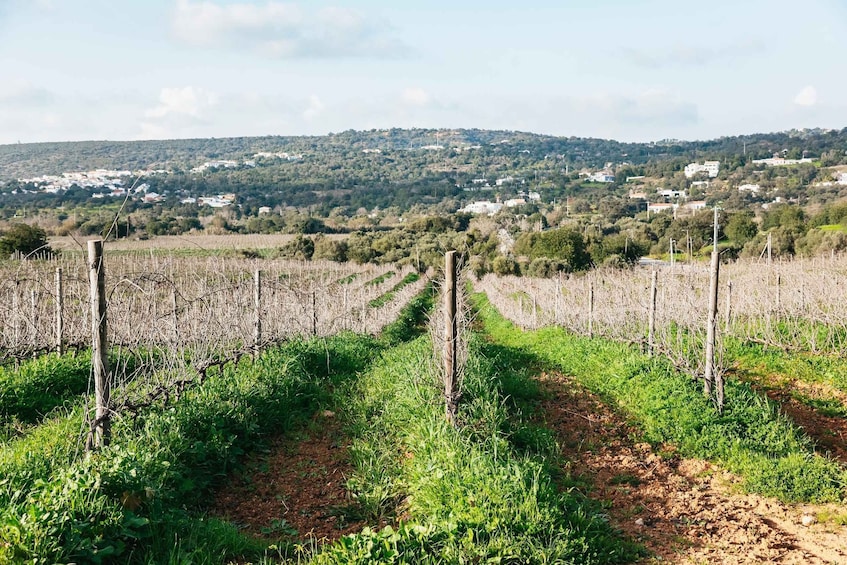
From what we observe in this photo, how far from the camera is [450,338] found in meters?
7.26

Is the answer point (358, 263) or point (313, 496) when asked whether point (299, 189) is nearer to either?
point (358, 263)

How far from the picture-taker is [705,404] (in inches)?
325

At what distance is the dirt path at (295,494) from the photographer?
18.2ft

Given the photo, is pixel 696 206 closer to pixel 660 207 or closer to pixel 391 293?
pixel 660 207

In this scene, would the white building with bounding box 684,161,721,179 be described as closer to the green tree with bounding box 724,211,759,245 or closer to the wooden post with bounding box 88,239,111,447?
the green tree with bounding box 724,211,759,245

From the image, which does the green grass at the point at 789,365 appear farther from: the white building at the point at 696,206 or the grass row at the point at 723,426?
the white building at the point at 696,206

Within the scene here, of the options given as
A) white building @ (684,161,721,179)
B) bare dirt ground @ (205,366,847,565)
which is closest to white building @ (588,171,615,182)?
white building @ (684,161,721,179)

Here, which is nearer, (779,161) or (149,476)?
(149,476)

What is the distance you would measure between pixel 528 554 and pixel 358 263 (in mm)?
44012

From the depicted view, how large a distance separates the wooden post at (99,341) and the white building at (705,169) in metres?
92.0

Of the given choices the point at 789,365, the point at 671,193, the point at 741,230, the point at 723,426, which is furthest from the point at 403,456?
the point at 671,193

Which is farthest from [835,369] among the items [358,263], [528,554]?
[358,263]

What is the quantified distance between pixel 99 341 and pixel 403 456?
3272 millimetres

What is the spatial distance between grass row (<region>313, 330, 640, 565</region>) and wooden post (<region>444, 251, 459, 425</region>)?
221mm
